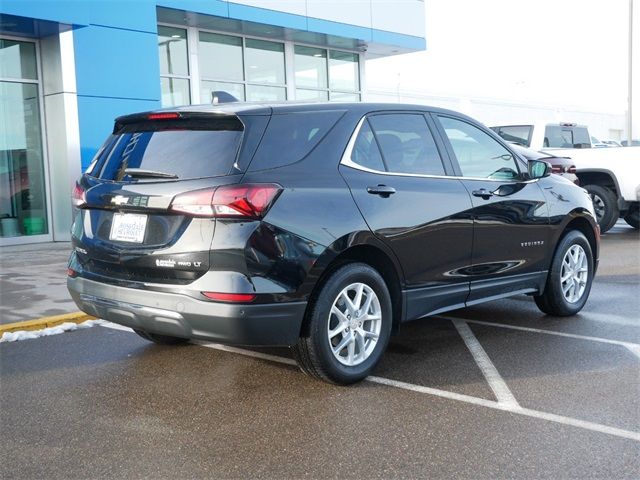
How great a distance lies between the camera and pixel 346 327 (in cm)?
459

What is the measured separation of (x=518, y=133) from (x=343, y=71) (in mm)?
7366

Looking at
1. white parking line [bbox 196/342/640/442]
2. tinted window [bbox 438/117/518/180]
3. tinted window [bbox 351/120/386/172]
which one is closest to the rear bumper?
white parking line [bbox 196/342/640/442]

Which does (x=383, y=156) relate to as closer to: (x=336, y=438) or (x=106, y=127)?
(x=336, y=438)

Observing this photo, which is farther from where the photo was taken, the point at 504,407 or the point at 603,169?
the point at 603,169

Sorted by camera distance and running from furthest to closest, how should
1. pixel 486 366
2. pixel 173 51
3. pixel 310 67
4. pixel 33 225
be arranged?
pixel 310 67 < pixel 173 51 < pixel 33 225 < pixel 486 366

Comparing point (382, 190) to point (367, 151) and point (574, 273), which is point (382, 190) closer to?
point (367, 151)

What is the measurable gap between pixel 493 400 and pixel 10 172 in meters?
10.7

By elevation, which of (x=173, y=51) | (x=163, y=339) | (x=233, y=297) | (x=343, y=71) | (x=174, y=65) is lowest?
(x=163, y=339)

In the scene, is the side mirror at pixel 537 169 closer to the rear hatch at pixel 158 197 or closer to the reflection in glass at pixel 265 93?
the rear hatch at pixel 158 197

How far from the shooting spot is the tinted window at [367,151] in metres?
4.78

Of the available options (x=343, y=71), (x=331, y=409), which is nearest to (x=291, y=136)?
(x=331, y=409)

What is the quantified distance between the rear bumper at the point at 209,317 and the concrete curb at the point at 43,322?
2184 mm

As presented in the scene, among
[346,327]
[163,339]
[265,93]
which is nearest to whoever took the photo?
[346,327]

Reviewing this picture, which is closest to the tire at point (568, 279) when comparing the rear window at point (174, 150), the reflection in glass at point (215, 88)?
the rear window at point (174, 150)
